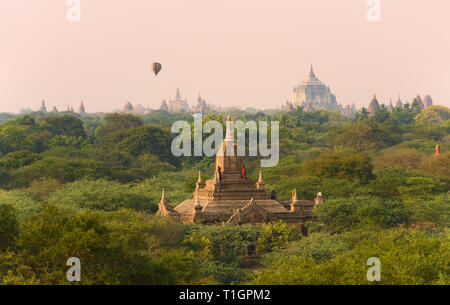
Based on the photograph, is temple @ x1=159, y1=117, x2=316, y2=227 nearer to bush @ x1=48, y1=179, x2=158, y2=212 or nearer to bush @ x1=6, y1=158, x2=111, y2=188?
bush @ x1=48, y1=179, x2=158, y2=212

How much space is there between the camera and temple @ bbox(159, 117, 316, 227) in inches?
2082

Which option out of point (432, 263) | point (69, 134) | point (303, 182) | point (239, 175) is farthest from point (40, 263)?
point (69, 134)

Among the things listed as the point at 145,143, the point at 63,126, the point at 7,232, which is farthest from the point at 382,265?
the point at 63,126

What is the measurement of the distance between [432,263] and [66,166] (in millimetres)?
48084

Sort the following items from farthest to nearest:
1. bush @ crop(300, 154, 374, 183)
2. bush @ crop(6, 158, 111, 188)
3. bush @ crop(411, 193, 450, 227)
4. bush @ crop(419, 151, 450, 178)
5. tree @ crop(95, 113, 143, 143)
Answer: tree @ crop(95, 113, 143, 143) < bush @ crop(419, 151, 450, 178) < bush @ crop(6, 158, 111, 188) < bush @ crop(300, 154, 374, 183) < bush @ crop(411, 193, 450, 227)

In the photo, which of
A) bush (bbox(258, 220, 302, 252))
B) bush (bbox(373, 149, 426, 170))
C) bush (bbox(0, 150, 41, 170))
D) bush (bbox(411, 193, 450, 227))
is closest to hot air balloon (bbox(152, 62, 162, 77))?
bush (bbox(0, 150, 41, 170))

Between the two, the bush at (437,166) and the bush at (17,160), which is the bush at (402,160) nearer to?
the bush at (437,166)

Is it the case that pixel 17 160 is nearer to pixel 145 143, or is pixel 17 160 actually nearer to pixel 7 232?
pixel 145 143

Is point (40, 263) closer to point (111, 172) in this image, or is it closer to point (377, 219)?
point (377, 219)

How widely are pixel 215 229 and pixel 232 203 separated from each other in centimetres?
447

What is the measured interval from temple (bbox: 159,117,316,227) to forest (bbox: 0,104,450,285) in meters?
0.93

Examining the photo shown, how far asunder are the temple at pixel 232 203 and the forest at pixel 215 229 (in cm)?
93

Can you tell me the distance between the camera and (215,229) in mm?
49969

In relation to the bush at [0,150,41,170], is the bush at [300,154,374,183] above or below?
A: above
